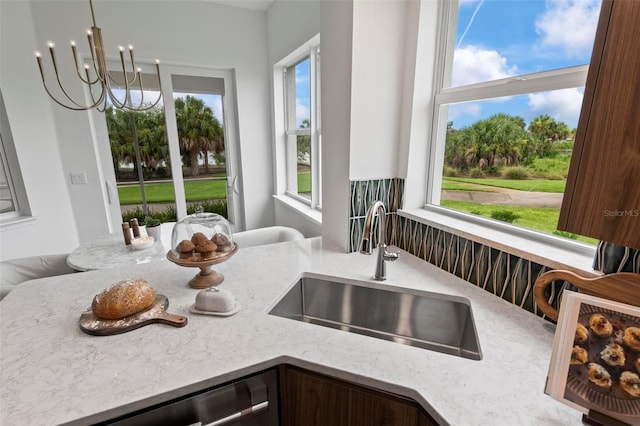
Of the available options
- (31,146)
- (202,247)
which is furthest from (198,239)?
(31,146)

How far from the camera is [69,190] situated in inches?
106

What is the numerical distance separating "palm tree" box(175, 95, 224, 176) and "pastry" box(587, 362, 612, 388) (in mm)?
3343

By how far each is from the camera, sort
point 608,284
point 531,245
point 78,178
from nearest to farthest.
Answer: point 608,284 → point 531,245 → point 78,178

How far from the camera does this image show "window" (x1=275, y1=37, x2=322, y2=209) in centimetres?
237

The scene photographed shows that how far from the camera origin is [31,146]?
2.47 meters

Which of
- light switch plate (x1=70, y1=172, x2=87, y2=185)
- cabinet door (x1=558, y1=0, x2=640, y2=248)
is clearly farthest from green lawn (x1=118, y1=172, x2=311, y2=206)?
cabinet door (x1=558, y1=0, x2=640, y2=248)

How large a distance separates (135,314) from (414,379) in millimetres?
824

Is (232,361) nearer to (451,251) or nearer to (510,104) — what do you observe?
(451,251)

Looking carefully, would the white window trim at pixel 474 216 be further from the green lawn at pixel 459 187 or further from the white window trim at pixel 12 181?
the white window trim at pixel 12 181

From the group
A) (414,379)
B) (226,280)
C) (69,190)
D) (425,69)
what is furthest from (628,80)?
(69,190)

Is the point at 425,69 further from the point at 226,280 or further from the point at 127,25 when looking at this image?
the point at 127,25

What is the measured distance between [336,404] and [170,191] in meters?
2.99

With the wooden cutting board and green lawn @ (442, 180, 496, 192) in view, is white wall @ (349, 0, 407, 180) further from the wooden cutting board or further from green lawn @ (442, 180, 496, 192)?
the wooden cutting board

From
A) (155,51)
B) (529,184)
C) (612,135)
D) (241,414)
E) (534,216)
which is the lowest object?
(241,414)
